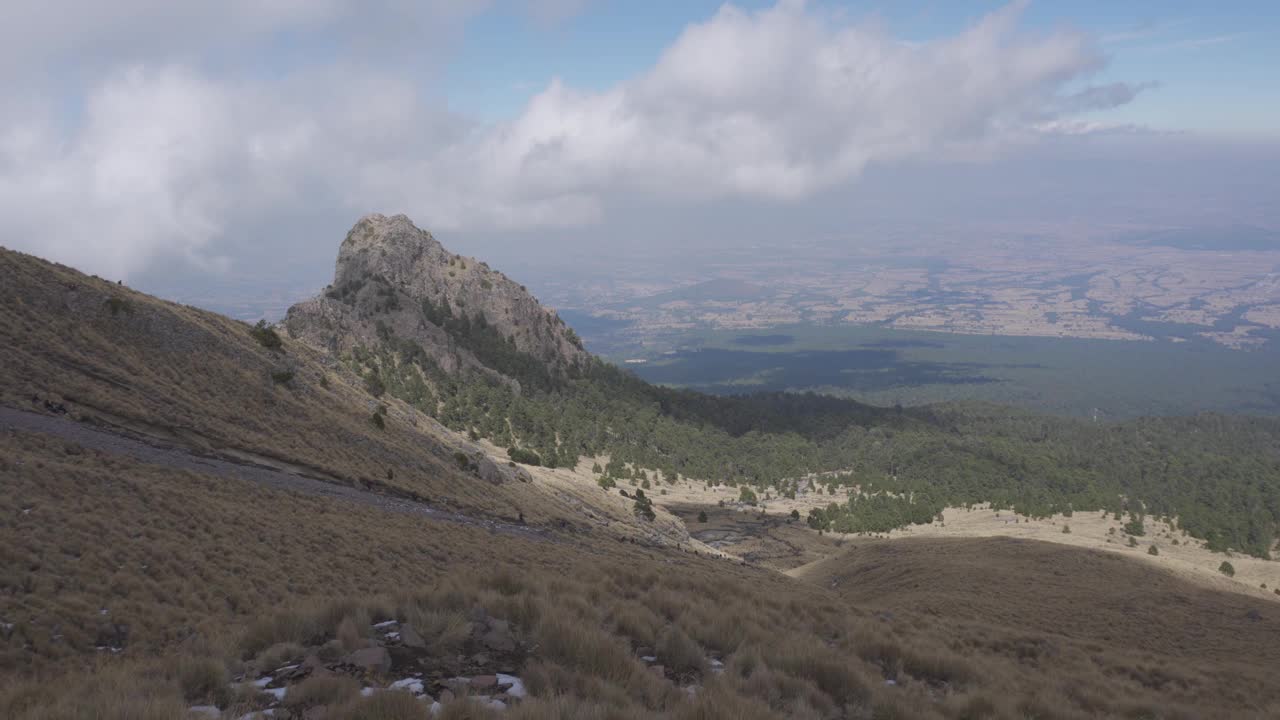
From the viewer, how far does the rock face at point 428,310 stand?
8444cm

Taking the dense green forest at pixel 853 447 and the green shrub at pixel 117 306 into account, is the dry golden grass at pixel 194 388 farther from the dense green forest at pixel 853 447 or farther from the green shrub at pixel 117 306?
the dense green forest at pixel 853 447

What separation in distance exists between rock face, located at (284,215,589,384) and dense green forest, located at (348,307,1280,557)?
4.00ft

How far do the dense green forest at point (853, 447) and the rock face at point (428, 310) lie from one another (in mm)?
1218

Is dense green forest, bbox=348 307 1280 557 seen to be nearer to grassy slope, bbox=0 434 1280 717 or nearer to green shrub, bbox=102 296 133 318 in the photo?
green shrub, bbox=102 296 133 318

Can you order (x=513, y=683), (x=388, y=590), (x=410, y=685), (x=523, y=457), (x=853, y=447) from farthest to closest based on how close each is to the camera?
(x=853, y=447), (x=523, y=457), (x=388, y=590), (x=513, y=683), (x=410, y=685)

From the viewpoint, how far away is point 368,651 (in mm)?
8328

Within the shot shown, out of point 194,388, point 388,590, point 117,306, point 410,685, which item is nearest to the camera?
point 410,685

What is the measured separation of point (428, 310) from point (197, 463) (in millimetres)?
81601

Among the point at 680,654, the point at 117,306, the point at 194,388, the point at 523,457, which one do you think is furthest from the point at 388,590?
the point at 523,457

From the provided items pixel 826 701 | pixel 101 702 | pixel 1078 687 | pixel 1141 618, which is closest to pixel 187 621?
pixel 101 702

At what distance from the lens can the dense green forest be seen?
7819 centimetres

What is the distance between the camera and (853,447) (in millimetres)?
124312

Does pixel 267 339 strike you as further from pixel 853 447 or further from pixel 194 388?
pixel 853 447

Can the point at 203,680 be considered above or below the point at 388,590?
above
